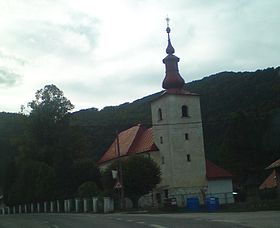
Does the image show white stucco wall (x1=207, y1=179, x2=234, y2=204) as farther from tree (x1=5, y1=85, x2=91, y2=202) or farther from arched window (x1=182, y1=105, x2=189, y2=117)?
tree (x1=5, y1=85, x2=91, y2=202)

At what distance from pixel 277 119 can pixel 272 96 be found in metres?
4.23

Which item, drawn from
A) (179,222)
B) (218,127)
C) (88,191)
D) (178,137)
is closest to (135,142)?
(178,137)

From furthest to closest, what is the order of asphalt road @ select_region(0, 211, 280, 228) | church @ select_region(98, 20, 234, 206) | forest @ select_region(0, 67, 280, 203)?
1. forest @ select_region(0, 67, 280, 203)
2. church @ select_region(98, 20, 234, 206)
3. asphalt road @ select_region(0, 211, 280, 228)

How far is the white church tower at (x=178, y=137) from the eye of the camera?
220 ft

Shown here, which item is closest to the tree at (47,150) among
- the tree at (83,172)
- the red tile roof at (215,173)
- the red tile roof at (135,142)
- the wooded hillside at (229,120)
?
the tree at (83,172)

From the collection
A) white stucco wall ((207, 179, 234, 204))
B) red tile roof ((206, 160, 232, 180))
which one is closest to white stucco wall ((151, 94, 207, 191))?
red tile roof ((206, 160, 232, 180))

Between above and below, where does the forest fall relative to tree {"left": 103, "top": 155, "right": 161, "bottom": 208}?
above

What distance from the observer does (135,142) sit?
77250 millimetres

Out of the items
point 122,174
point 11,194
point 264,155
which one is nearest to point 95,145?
point 11,194

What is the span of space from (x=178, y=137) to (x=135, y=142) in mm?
10378

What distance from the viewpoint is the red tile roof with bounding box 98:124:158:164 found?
72.9 metres

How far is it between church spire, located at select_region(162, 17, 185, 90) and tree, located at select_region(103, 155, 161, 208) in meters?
13.9

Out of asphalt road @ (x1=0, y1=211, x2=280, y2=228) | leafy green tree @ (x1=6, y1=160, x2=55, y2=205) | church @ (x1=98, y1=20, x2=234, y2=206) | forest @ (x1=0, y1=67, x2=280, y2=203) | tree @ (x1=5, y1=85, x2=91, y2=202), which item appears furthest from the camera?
forest @ (x1=0, y1=67, x2=280, y2=203)

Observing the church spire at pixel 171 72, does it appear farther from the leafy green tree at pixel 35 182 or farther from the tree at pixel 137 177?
the leafy green tree at pixel 35 182
